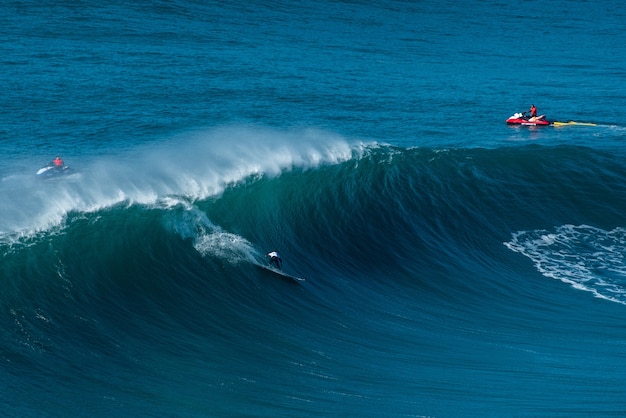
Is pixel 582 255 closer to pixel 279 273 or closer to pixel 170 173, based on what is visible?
pixel 279 273

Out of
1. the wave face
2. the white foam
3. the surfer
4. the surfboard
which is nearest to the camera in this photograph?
the wave face

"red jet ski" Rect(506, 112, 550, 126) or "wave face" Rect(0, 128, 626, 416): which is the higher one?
"red jet ski" Rect(506, 112, 550, 126)

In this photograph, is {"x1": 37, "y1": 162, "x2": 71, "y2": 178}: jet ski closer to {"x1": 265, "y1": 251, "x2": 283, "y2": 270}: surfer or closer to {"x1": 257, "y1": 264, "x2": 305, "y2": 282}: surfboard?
{"x1": 265, "y1": 251, "x2": 283, "y2": 270}: surfer

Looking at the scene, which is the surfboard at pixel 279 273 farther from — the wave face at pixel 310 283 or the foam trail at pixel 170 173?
the foam trail at pixel 170 173

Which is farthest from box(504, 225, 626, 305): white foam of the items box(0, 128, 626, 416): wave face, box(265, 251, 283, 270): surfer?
box(265, 251, 283, 270): surfer

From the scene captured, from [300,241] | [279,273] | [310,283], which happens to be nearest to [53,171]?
[300,241]
